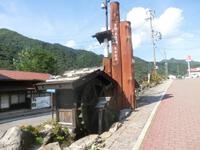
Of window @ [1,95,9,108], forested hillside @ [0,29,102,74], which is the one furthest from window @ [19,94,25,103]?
forested hillside @ [0,29,102,74]

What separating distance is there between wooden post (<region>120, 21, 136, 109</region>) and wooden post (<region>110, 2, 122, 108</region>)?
0.25 m

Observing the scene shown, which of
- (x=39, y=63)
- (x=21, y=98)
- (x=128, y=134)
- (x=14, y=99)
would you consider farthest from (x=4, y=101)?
(x=39, y=63)

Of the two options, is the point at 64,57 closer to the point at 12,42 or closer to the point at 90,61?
the point at 90,61

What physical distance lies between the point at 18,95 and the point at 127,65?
1980cm

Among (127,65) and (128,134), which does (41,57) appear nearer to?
(127,65)

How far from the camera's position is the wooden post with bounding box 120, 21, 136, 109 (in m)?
17.8

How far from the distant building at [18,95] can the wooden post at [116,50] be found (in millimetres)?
16584

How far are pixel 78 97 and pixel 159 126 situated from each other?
178 inches

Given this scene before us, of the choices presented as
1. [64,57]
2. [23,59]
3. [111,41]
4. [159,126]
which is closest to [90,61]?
[64,57]

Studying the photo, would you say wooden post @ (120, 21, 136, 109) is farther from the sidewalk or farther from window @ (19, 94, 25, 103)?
window @ (19, 94, 25, 103)

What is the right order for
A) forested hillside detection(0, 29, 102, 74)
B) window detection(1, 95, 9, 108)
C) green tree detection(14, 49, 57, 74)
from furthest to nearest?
forested hillside detection(0, 29, 102, 74), green tree detection(14, 49, 57, 74), window detection(1, 95, 9, 108)

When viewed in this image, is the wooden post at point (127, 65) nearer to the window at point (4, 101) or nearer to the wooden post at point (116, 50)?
the wooden post at point (116, 50)

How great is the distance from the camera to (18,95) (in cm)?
3444

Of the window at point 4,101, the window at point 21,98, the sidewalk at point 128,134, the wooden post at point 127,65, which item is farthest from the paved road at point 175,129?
the window at point 21,98
